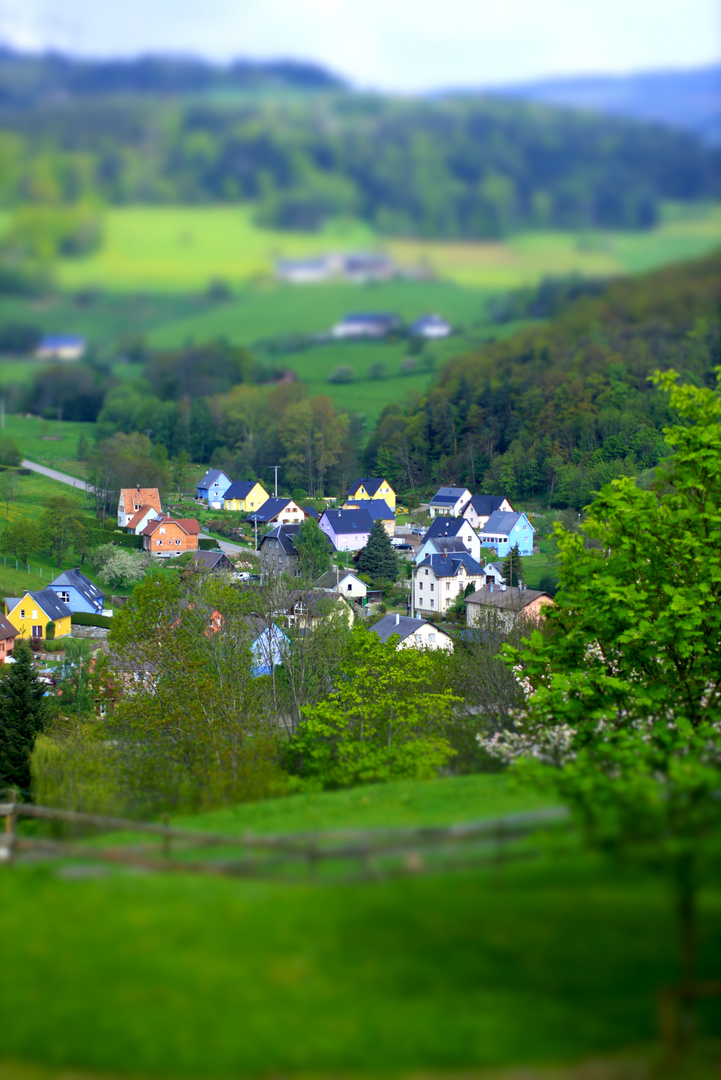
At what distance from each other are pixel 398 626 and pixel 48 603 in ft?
27.4

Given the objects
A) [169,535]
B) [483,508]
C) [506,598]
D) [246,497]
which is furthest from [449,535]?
[169,535]

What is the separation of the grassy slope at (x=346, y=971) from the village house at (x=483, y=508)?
1829 cm

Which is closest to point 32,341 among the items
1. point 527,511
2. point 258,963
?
point 527,511

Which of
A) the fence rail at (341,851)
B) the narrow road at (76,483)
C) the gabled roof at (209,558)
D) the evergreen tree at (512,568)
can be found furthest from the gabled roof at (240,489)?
the fence rail at (341,851)

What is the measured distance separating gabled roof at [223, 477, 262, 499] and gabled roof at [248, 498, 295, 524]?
1.86 feet

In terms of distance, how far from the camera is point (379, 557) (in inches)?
979

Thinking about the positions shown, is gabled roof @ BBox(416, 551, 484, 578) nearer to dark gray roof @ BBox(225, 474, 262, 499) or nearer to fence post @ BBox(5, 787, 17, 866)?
dark gray roof @ BBox(225, 474, 262, 499)

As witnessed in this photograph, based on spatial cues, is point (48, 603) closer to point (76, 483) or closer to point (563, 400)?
point (76, 483)

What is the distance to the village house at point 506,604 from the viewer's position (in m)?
22.4

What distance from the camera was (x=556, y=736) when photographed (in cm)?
1309

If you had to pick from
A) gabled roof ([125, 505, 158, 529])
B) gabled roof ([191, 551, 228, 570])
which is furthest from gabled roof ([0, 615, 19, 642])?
gabled roof ([191, 551, 228, 570])

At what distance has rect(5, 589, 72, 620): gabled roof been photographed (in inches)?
869

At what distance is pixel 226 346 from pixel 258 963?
2234 centimetres

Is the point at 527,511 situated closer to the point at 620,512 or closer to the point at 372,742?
the point at 372,742
